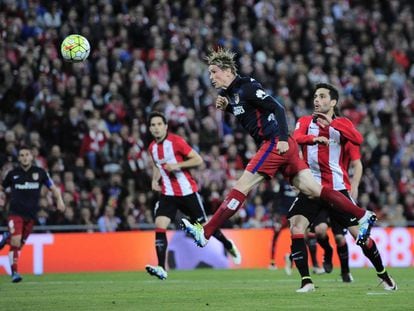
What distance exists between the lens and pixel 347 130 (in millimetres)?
11906

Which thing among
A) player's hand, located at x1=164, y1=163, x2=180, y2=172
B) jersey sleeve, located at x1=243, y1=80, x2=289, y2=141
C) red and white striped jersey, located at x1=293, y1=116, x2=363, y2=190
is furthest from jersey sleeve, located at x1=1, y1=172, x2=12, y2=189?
jersey sleeve, located at x1=243, y1=80, x2=289, y2=141

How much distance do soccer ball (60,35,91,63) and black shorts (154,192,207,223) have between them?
2542mm

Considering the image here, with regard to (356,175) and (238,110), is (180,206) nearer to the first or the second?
(356,175)


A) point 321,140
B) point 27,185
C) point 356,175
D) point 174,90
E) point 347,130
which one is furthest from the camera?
point 174,90

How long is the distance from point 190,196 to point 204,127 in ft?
26.5

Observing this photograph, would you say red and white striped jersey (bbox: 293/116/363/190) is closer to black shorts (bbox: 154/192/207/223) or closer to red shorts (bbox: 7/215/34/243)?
black shorts (bbox: 154/192/207/223)

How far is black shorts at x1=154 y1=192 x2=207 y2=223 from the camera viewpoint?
15.1 metres

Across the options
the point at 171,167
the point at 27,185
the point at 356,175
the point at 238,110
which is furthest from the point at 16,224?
the point at 238,110

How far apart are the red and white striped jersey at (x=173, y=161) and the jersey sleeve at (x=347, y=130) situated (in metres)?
3.87

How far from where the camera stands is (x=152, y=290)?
12.3 metres

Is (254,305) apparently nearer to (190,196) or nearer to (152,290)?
(152,290)

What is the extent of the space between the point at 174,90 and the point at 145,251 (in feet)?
14.5

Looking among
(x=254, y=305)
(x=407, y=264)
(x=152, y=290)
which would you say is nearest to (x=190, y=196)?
(x=152, y=290)

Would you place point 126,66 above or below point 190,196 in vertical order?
above
